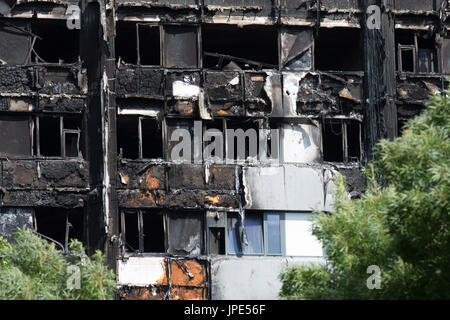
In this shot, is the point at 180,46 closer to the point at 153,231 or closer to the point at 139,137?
the point at 139,137

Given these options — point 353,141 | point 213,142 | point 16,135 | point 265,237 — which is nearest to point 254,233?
point 265,237

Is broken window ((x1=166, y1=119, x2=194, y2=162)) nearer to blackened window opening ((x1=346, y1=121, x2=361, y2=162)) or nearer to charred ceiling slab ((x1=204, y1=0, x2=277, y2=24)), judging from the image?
charred ceiling slab ((x1=204, y1=0, x2=277, y2=24))

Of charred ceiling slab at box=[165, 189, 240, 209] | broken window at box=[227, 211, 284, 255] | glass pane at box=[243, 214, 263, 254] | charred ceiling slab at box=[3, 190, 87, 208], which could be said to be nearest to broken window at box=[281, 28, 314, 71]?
charred ceiling slab at box=[165, 189, 240, 209]

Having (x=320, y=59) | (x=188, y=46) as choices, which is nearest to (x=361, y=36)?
(x=320, y=59)

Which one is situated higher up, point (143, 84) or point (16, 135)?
point (143, 84)

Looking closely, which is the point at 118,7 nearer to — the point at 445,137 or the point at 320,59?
the point at 320,59

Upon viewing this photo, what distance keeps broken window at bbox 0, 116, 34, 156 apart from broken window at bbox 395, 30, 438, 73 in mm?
12476

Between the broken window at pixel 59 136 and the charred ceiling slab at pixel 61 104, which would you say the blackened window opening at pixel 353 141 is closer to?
the charred ceiling slab at pixel 61 104

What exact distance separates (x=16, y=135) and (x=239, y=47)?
8345 millimetres

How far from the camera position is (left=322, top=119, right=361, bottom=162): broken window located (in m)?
44.7

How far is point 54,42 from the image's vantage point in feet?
148

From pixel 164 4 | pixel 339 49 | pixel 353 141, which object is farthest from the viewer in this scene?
pixel 339 49

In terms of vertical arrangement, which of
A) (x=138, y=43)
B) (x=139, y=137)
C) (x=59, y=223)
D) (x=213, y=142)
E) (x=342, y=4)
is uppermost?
(x=342, y=4)

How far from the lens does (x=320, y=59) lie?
47.5m
